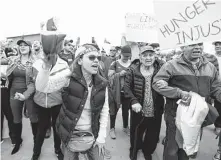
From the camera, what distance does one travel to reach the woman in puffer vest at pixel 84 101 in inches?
97.4

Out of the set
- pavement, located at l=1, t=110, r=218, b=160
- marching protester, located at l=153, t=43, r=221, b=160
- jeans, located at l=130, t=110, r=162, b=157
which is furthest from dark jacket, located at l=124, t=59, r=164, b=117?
pavement, located at l=1, t=110, r=218, b=160

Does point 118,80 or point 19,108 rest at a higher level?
point 118,80

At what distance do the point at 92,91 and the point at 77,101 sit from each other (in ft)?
0.64

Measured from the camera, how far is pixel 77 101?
2.47 metres

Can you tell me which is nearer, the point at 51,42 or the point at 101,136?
the point at 51,42

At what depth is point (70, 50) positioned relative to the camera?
5746 mm

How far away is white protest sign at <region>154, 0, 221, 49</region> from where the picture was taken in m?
2.53

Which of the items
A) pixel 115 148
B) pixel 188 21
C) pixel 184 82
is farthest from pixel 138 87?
pixel 115 148

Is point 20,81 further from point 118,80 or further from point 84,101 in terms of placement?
point 84,101

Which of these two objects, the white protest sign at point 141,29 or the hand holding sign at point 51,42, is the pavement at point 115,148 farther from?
the hand holding sign at point 51,42

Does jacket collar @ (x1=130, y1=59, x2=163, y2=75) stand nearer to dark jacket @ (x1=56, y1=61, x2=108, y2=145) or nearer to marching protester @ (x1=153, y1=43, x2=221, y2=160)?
marching protester @ (x1=153, y1=43, x2=221, y2=160)

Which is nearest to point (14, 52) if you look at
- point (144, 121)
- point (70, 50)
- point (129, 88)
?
point (70, 50)

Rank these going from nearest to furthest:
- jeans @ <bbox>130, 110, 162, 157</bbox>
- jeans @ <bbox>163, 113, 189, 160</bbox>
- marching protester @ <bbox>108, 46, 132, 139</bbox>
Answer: jeans @ <bbox>163, 113, 189, 160</bbox>
jeans @ <bbox>130, 110, 162, 157</bbox>
marching protester @ <bbox>108, 46, 132, 139</bbox>

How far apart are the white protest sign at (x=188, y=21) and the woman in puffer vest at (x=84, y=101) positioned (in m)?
0.86
